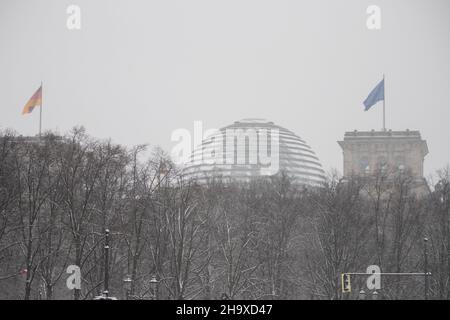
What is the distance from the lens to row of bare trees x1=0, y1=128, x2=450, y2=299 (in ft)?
235

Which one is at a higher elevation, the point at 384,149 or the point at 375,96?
the point at 384,149

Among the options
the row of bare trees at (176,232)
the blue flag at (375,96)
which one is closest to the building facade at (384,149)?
the blue flag at (375,96)

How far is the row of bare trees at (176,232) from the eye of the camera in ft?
235

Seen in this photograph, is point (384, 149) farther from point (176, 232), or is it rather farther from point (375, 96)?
point (176, 232)

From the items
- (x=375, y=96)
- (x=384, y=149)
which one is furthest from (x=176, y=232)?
(x=384, y=149)

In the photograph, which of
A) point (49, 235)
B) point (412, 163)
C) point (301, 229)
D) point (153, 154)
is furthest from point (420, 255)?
point (412, 163)

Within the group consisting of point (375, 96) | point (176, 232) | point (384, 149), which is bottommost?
point (176, 232)

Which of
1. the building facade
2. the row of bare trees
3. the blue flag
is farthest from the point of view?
the building facade

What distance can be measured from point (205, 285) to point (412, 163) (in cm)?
8918

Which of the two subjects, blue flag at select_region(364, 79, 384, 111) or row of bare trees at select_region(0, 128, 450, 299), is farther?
blue flag at select_region(364, 79, 384, 111)

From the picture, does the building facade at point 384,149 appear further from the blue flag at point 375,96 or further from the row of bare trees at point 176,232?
the row of bare trees at point 176,232

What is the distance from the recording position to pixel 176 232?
80.4 metres

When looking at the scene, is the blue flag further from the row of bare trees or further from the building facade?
the building facade

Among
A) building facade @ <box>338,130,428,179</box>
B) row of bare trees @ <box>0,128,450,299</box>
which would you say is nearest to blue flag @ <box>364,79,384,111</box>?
row of bare trees @ <box>0,128,450,299</box>
